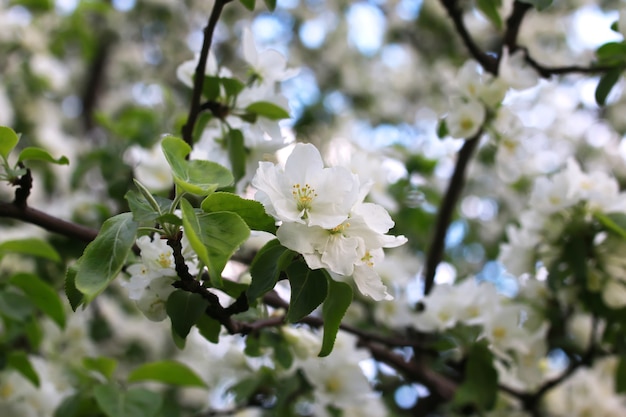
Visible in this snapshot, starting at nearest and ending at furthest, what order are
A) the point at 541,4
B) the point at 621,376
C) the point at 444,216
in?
the point at 541,4
the point at 621,376
the point at 444,216

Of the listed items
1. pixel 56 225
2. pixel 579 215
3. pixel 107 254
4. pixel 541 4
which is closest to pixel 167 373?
pixel 56 225

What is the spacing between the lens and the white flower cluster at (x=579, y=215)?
1.43 m

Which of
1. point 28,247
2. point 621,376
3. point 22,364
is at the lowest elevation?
point 621,376

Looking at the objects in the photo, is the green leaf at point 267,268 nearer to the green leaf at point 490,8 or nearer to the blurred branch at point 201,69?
the blurred branch at point 201,69

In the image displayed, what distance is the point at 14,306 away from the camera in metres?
1.35

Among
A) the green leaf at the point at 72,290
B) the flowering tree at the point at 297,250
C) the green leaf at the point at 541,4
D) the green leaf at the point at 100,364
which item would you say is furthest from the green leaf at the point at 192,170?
the green leaf at the point at 541,4

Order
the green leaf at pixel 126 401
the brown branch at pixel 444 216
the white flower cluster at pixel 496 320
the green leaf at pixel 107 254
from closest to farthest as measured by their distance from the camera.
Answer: the green leaf at pixel 107 254
the green leaf at pixel 126 401
the white flower cluster at pixel 496 320
the brown branch at pixel 444 216

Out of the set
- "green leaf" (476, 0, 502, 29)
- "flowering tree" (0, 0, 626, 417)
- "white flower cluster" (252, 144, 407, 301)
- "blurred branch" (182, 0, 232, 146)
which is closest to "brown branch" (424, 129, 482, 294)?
"flowering tree" (0, 0, 626, 417)

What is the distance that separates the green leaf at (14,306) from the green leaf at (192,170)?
676mm

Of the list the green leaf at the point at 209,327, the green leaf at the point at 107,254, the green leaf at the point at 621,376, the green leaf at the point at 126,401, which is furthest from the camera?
the green leaf at the point at 621,376

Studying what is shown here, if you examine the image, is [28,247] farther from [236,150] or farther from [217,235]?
[217,235]

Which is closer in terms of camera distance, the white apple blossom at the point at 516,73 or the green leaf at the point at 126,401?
the green leaf at the point at 126,401

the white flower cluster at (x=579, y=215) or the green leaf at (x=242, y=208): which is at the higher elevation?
the green leaf at (x=242, y=208)

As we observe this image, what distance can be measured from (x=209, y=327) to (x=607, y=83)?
0.93 metres
